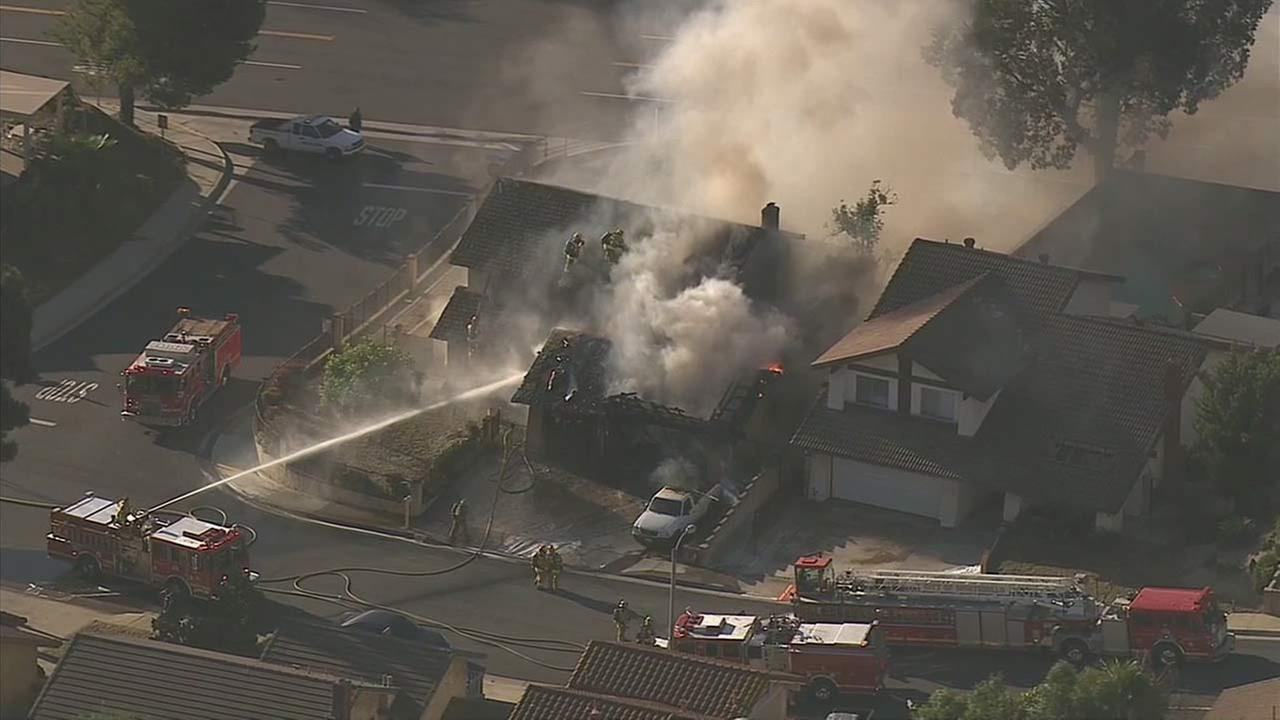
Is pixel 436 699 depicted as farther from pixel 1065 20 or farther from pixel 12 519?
pixel 1065 20

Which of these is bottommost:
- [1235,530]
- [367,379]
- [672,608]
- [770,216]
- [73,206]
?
[672,608]

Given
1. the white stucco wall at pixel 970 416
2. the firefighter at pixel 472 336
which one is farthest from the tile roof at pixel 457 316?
the white stucco wall at pixel 970 416

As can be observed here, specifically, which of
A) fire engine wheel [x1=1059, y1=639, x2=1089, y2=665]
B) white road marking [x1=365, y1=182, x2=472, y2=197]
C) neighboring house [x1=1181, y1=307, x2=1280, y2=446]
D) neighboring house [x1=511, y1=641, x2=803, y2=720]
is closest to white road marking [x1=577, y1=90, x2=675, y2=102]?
white road marking [x1=365, y1=182, x2=472, y2=197]

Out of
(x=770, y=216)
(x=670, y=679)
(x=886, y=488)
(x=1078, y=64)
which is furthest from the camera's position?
(x=1078, y=64)

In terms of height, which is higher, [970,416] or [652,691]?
[970,416]

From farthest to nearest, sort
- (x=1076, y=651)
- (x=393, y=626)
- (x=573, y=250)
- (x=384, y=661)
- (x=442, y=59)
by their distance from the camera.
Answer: (x=442, y=59), (x=573, y=250), (x=393, y=626), (x=1076, y=651), (x=384, y=661)

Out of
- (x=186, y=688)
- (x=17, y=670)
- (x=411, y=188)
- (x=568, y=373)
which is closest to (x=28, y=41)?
(x=411, y=188)

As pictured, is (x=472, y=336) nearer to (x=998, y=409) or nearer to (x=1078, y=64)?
(x=998, y=409)

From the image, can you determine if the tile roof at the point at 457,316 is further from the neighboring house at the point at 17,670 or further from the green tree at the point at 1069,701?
the green tree at the point at 1069,701
